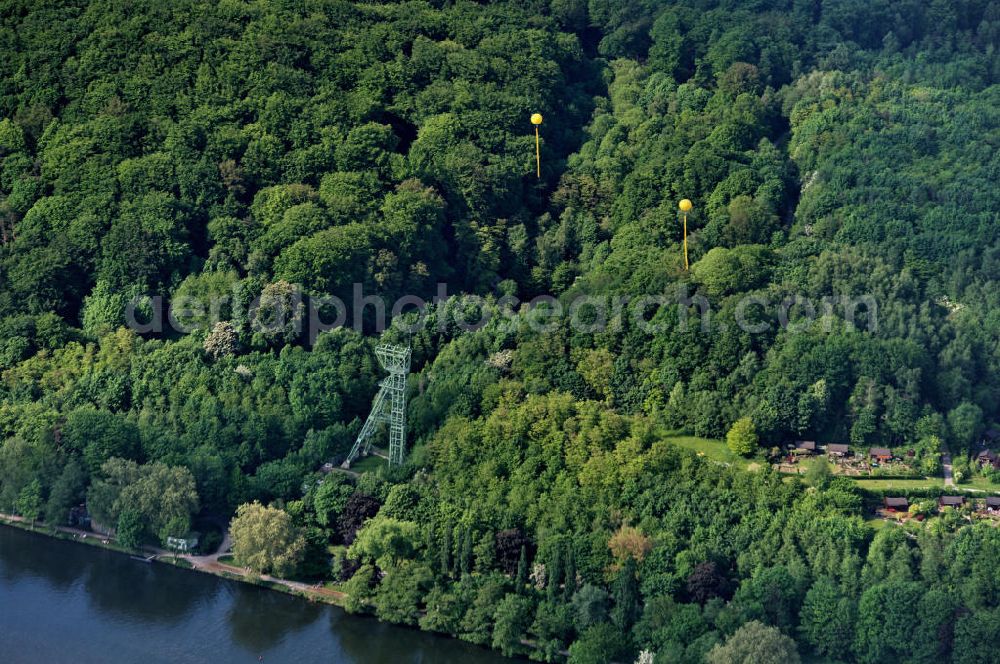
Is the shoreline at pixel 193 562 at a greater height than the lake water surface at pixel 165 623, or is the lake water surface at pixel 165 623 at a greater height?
the shoreline at pixel 193 562

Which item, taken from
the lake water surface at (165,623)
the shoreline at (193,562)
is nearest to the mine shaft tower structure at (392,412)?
the shoreline at (193,562)

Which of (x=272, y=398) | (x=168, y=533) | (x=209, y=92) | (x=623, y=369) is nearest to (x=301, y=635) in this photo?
(x=168, y=533)

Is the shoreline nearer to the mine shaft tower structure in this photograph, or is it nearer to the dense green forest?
the dense green forest

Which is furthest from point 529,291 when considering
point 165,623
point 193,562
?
point 165,623

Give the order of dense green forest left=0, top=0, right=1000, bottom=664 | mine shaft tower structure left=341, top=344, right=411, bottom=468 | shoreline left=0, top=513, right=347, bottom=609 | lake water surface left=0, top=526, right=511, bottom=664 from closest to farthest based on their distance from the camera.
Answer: lake water surface left=0, top=526, right=511, bottom=664 < dense green forest left=0, top=0, right=1000, bottom=664 < shoreline left=0, top=513, right=347, bottom=609 < mine shaft tower structure left=341, top=344, right=411, bottom=468

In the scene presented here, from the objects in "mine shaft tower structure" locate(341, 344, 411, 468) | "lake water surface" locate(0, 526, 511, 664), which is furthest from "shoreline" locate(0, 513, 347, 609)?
"mine shaft tower structure" locate(341, 344, 411, 468)

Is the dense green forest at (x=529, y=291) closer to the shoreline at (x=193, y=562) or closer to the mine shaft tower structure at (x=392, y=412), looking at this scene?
the shoreline at (x=193, y=562)
